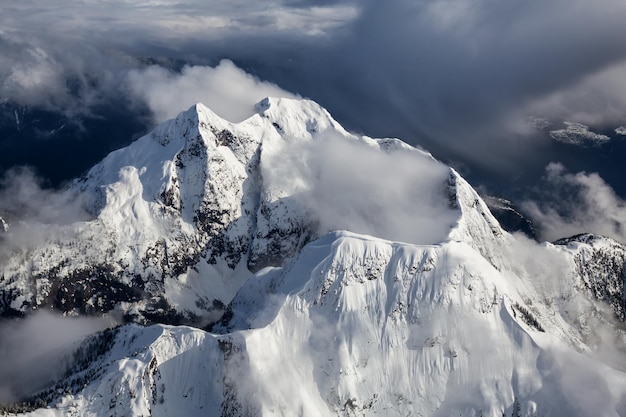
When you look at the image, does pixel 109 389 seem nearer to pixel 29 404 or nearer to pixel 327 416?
pixel 29 404

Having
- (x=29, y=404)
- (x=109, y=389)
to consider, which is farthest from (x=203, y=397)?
(x=29, y=404)

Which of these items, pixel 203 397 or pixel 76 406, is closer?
pixel 76 406

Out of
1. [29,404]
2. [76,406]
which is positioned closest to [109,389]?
[76,406]

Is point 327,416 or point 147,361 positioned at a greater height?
point 147,361

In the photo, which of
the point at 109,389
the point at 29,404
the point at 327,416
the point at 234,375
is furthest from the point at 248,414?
the point at 29,404

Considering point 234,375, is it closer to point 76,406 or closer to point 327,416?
point 327,416

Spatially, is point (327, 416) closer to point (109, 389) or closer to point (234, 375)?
point (234, 375)

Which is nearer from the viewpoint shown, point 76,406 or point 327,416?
point 76,406

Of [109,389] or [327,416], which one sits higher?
[109,389]
